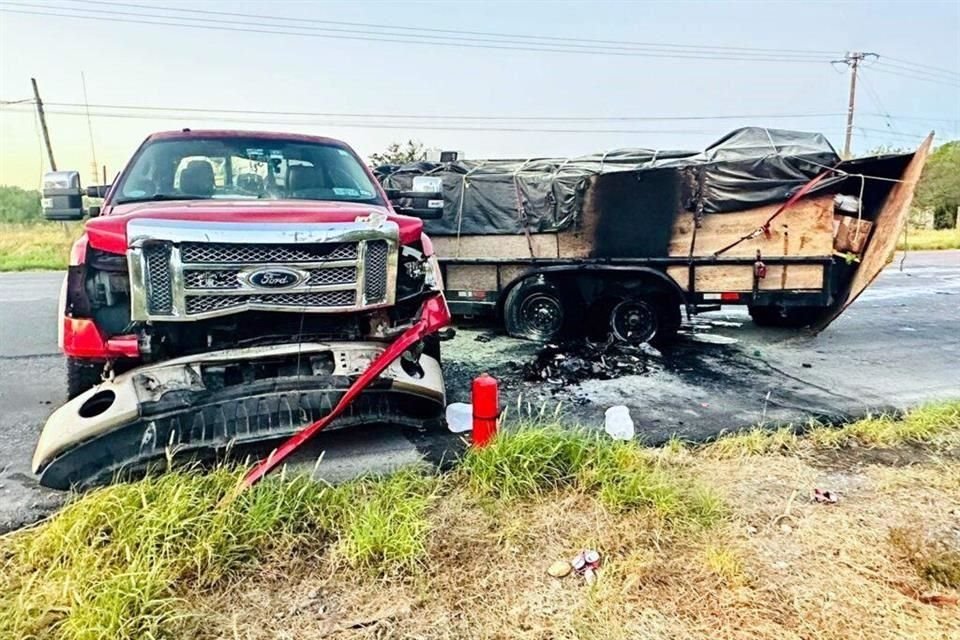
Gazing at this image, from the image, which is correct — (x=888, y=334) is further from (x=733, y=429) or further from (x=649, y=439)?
(x=649, y=439)

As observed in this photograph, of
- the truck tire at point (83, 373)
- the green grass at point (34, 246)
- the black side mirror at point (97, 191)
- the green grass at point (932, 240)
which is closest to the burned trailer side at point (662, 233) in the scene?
the black side mirror at point (97, 191)

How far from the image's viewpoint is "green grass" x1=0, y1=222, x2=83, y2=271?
14.5 m

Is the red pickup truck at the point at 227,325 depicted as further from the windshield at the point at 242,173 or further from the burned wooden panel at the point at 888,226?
the burned wooden panel at the point at 888,226

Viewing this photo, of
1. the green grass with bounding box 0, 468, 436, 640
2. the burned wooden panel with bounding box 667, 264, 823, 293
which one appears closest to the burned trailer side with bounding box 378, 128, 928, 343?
the burned wooden panel with bounding box 667, 264, 823, 293

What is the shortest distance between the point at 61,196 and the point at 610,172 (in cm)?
486

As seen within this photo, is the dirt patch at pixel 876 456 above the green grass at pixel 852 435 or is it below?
below

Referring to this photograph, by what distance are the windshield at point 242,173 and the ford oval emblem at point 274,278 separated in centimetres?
105

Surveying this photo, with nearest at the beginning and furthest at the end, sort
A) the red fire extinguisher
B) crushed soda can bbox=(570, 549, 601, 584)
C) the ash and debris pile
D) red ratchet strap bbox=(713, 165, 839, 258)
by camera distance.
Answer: crushed soda can bbox=(570, 549, 601, 584) < the red fire extinguisher < the ash and debris pile < red ratchet strap bbox=(713, 165, 839, 258)

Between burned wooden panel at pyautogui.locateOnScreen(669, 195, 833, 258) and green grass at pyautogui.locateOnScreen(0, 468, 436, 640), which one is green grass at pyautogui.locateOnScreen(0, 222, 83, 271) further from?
burned wooden panel at pyautogui.locateOnScreen(669, 195, 833, 258)

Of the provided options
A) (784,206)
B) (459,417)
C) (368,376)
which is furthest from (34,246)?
(784,206)

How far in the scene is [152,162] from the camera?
4.33 metres

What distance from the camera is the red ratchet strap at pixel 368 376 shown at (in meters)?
3.13

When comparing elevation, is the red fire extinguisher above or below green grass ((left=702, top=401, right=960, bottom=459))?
above

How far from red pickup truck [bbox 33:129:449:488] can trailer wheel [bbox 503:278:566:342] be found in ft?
10.1
